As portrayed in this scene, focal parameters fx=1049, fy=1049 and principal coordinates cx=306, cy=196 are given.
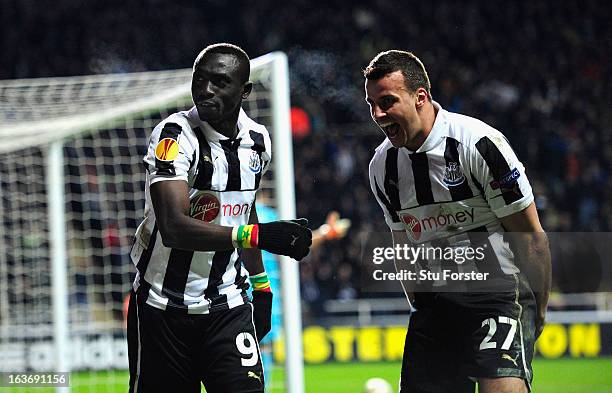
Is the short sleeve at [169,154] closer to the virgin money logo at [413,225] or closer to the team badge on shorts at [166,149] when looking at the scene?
the team badge on shorts at [166,149]

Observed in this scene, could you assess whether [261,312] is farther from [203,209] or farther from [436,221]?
[436,221]

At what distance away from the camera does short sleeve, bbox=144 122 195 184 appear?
386cm

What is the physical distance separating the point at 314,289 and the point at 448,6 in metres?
7.30

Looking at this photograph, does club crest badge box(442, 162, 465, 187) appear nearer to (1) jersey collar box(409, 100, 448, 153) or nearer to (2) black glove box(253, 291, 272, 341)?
(1) jersey collar box(409, 100, 448, 153)

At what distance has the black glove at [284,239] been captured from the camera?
379 cm

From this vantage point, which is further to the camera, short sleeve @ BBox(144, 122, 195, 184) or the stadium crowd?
the stadium crowd

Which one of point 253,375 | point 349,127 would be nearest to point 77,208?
point 349,127

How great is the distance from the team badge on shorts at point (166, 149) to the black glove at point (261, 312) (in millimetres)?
838

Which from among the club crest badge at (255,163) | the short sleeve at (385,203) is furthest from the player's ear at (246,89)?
the short sleeve at (385,203)

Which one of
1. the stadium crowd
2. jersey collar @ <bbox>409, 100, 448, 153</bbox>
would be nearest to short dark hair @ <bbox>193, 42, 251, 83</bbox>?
jersey collar @ <bbox>409, 100, 448, 153</bbox>

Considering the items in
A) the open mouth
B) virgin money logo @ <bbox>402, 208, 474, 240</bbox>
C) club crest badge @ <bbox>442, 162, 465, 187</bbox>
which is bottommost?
virgin money logo @ <bbox>402, 208, 474, 240</bbox>

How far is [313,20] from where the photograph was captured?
19.3 m

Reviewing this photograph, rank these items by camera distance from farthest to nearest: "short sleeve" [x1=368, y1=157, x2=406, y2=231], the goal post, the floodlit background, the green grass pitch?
1. the floodlit background
2. the green grass pitch
3. the goal post
4. "short sleeve" [x1=368, y1=157, x2=406, y2=231]

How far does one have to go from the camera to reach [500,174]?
390 centimetres
